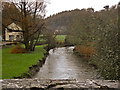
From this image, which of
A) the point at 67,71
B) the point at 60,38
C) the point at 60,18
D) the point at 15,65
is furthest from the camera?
the point at 60,38

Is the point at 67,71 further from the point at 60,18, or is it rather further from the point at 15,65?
the point at 60,18

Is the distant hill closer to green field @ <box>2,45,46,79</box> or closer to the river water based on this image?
green field @ <box>2,45,46,79</box>

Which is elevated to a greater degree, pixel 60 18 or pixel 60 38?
pixel 60 18

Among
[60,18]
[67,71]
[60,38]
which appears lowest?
[67,71]

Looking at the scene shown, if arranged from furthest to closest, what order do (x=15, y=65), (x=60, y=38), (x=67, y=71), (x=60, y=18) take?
1. (x=60, y=38)
2. (x=60, y=18)
3. (x=67, y=71)
4. (x=15, y=65)

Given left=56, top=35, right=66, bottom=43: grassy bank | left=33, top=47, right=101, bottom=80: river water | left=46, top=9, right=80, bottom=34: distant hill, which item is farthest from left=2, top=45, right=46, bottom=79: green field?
left=56, top=35, right=66, bottom=43: grassy bank

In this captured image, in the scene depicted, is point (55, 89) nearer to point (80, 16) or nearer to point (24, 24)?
point (24, 24)

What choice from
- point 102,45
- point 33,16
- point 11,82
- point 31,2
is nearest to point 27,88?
point 11,82

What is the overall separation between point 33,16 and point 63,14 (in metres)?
5.28

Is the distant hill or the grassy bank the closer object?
the distant hill

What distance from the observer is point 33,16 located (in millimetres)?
16859

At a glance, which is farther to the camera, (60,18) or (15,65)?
(60,18)

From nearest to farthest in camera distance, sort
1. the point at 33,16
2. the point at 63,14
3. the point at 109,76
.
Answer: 1. the point at 109,76
2. the point at 33,16
3. the point at 63,14

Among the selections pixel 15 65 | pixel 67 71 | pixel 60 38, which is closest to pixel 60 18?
pixel 60 38
